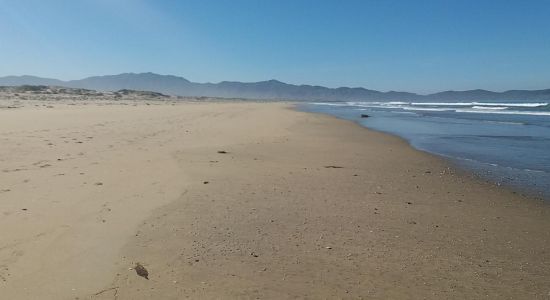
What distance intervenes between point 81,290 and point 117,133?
1057 cm

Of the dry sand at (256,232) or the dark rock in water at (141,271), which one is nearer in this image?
the dry sand at (256,232)

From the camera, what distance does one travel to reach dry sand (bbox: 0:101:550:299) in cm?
334

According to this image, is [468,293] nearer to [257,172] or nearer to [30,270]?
[30,270]

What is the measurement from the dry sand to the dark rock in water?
0.04m

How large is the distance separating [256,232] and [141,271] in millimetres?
1400

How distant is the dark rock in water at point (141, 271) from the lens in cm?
345

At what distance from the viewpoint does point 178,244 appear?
163 inches

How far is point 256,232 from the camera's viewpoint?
453 centimetres

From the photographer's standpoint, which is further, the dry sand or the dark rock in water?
the dark rock in water

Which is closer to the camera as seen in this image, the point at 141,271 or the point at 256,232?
the point at 141,271

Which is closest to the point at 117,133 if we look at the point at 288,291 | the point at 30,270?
the point at 30,270

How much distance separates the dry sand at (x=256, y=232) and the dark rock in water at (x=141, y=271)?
39 mm

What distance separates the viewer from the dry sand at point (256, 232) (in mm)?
3344

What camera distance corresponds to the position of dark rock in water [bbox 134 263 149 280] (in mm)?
3445
